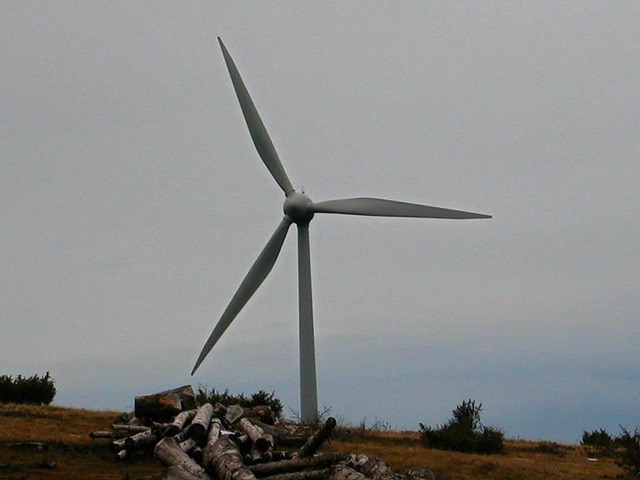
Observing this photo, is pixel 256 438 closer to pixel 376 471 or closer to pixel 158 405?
pixel 376 471

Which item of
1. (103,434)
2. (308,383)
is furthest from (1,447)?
(308,383)

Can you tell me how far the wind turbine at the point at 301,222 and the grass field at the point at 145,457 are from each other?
3.09 m

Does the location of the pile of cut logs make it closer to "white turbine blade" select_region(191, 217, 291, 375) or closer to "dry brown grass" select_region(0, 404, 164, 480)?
"dry brown grass" select_region(0, 404, 164, 480)

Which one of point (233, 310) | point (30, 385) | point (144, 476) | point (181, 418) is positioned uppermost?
point (233, 310)

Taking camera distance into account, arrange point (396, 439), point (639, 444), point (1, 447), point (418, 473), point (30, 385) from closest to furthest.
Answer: point (418, 473) < point (1, 447) < point (639, 444) < point (396, 439) < point (30, 385)

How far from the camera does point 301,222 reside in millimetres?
32656

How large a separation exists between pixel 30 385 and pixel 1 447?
15.8 m

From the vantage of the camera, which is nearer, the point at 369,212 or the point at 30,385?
the point at 369,212

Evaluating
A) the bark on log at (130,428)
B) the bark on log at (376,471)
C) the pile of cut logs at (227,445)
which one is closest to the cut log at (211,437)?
the pile of cut logs at (227,445)

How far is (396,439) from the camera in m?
29.0

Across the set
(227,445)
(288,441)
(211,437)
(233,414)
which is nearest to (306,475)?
(227,445)

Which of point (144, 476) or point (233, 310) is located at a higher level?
point (233, 310)

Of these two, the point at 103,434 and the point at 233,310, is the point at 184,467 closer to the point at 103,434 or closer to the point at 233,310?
the point at 103,434

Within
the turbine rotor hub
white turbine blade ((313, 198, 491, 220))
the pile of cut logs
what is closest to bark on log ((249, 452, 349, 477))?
the pile of cut logs
